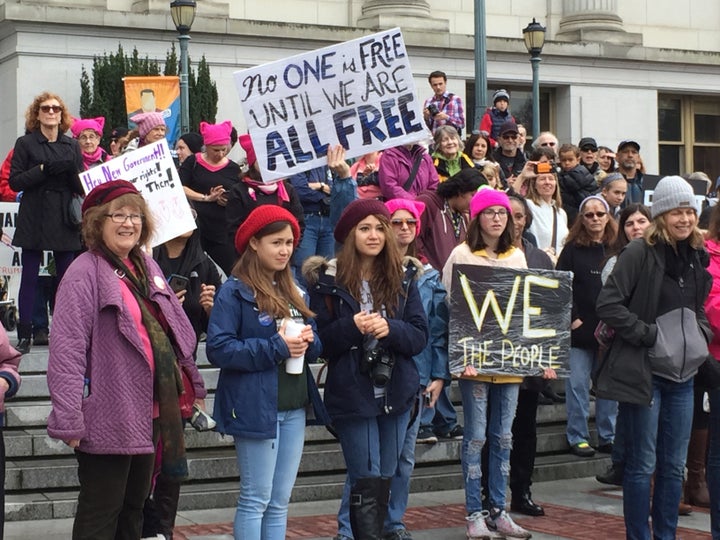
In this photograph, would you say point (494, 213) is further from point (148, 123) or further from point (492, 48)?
point (492, 48)

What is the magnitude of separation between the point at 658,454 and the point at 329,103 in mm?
3245

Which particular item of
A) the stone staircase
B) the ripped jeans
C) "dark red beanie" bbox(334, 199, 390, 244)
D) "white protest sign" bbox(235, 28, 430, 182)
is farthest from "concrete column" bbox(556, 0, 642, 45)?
"dark red beanie" bbox(334, 199, 390, 244)

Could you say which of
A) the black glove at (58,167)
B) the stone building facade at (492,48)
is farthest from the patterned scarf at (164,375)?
the stone building facade at (492,48)

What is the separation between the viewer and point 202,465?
8977 mm

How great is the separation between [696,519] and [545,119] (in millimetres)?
20307

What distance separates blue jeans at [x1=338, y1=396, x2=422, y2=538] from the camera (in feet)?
24.9

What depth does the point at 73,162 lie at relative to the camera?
34.2 feet

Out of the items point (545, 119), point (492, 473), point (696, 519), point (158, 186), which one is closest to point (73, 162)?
point (158, 186)

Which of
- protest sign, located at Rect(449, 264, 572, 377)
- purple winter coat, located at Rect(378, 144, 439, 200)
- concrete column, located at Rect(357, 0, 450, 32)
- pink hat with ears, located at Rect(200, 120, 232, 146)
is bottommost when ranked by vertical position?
protest sign, located at Rect(449, 264, 572, 377)

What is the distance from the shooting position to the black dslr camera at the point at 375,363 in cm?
698

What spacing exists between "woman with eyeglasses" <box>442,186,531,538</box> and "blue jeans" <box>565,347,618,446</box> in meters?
2.09

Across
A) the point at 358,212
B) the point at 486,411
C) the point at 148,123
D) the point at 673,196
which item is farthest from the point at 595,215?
Result: the point at 148,123

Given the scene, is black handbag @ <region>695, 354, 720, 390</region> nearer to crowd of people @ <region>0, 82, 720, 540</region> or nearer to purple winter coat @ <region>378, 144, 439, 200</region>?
crowd of people @ <region>0, 82, 720, 540</region>

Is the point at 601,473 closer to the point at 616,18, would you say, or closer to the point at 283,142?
the point at 283,142
